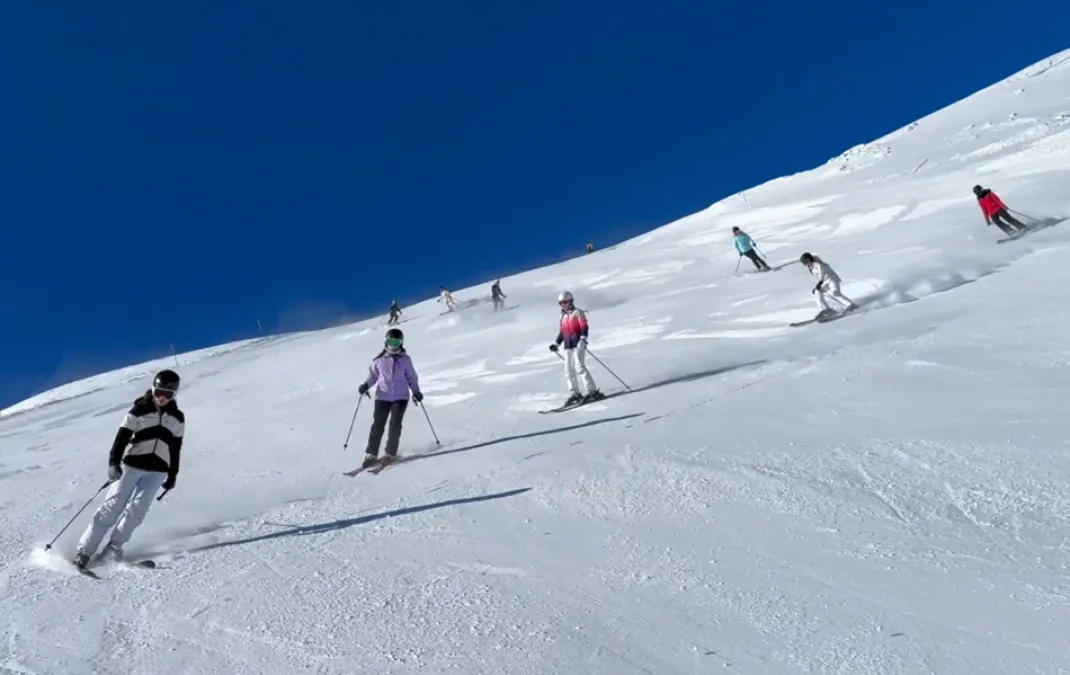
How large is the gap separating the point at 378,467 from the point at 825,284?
10149 mm

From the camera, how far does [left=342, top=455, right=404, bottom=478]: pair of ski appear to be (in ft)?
31.8

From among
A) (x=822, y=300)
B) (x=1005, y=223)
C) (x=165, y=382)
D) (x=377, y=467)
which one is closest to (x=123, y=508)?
(x=165, y=382)

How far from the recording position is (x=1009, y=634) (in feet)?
13.7

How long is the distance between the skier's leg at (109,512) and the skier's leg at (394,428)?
3.68 meters

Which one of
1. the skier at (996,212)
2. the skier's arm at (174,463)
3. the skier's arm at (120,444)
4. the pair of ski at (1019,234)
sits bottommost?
the skier's arm at (174,463)

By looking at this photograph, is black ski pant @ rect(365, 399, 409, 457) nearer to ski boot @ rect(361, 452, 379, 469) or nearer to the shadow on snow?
ski boot @ rect(361, 452, 379, 469)

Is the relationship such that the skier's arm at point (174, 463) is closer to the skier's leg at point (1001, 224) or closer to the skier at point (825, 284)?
the skier at point (825, 284)

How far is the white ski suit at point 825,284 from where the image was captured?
609 inches

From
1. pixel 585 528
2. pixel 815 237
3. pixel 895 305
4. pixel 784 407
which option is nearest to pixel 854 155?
pixel 815 237

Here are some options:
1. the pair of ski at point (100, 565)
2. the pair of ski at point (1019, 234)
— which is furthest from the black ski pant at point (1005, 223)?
the pair of ski at point (100, 565)

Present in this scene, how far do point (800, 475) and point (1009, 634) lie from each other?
291 centimetres

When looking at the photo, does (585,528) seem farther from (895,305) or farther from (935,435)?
(895,305)

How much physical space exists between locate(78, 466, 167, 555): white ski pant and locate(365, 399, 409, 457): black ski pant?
3.32 meters

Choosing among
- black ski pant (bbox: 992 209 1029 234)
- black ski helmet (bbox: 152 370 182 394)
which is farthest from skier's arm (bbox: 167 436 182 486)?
black ski pant (bbox: 992 209 1029 234)
